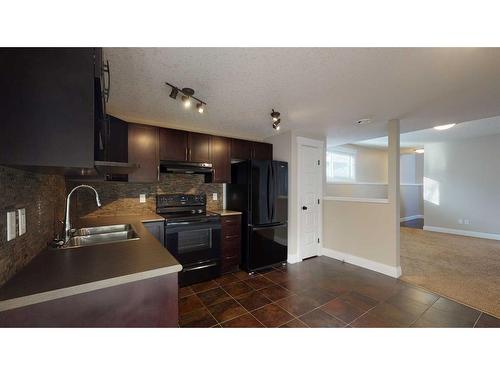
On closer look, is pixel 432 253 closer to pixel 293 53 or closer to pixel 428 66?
pixel 428 66

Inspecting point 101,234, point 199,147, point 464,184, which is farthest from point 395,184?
point 464,184

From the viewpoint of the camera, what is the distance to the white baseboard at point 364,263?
2883mm

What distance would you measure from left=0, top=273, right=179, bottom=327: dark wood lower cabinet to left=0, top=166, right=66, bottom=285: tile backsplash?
201 millimetres

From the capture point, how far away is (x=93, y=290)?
913mm

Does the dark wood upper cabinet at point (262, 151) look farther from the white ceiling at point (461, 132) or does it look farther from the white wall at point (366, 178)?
the white ceiling at point (461, 132)

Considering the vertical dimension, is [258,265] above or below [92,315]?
below

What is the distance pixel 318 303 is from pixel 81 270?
2197mm

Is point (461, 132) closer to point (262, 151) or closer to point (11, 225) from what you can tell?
point (262, 151)

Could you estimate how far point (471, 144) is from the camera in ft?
16.5

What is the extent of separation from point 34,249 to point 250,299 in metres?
1.95
